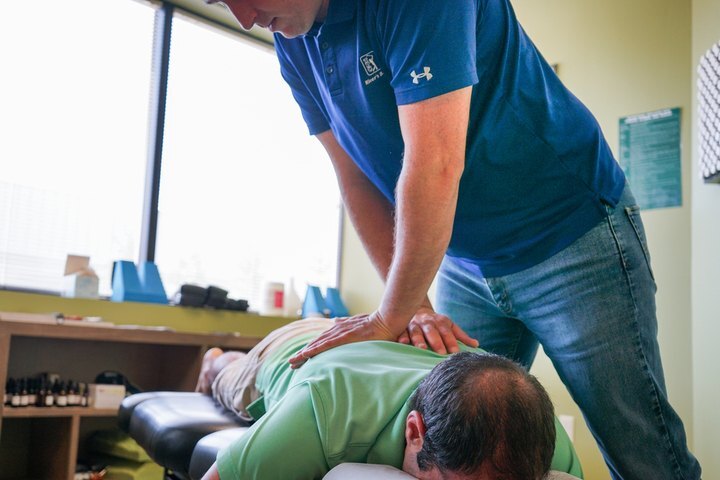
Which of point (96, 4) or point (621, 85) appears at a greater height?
point (96, 4)

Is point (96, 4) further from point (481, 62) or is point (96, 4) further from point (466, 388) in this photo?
point (466, 388)

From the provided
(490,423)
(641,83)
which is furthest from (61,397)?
(641,83)

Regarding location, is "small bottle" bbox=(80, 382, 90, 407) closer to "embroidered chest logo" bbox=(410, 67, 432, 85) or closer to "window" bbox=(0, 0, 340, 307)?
"window" bbox=(0, 0, 340, 307)

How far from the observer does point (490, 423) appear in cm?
79

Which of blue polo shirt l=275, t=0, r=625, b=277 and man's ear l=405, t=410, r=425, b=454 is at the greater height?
blue polo shirt l=275, t=0, r=625, b=277

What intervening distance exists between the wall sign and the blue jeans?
5.67ft

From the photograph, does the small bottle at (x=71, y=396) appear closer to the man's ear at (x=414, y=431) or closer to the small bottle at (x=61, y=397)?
the small bottle at (x=61, y=397)

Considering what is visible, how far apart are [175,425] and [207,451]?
0.27 m

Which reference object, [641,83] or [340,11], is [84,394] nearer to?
[340,11]

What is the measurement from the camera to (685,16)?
111 inches

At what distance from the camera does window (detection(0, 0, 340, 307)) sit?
10.8ft

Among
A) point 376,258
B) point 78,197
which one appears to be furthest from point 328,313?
point 376,258

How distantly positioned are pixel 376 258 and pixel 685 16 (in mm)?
2101

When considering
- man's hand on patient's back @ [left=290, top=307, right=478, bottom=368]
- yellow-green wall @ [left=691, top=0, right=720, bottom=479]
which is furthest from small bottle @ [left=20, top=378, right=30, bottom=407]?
yellow-green wall @ [left=691, top=0, right=720, bottom=479]
